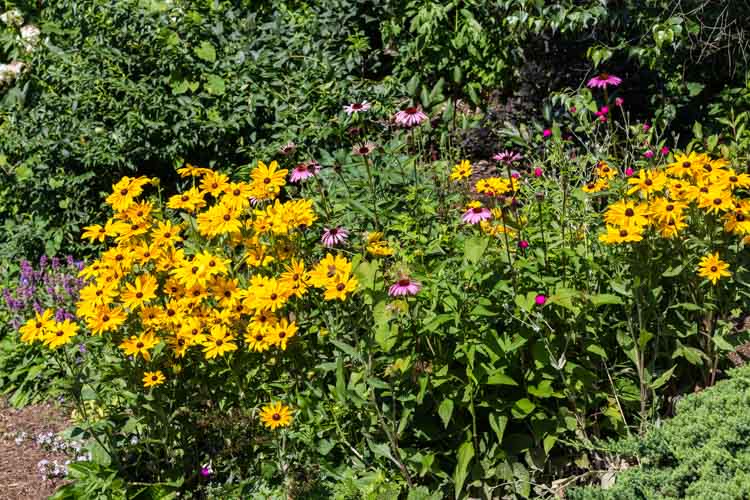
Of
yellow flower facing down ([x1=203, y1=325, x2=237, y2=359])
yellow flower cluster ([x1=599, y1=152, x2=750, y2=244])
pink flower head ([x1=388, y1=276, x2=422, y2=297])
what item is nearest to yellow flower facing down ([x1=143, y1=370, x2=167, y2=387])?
yellow flower facing down ([x1=203, y1=325, x2=237, y2=359])

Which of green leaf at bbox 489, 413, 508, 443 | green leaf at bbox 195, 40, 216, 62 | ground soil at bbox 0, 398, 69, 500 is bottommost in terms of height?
ground soil at bbox 0, 398, 69, 500

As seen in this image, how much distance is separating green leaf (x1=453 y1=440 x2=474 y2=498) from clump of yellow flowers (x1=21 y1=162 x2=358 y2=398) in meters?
0.66

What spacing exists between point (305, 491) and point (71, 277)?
255cm

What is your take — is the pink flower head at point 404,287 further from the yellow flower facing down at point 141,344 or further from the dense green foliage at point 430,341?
the yellow flower facing down at point 141,344

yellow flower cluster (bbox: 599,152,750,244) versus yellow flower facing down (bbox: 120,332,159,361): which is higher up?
yellow flower cluster (bbox: 599,152,750,244)

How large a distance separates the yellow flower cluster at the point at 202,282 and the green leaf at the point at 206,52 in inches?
104

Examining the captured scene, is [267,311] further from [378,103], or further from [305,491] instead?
[378,103]

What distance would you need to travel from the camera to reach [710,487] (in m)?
2.27

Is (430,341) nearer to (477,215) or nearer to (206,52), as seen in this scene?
(477,215)

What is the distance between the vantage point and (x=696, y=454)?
2400 millimetres

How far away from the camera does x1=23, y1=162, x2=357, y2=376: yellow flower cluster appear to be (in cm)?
292

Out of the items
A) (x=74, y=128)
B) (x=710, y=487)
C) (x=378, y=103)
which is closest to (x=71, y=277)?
(x=74, y=128)

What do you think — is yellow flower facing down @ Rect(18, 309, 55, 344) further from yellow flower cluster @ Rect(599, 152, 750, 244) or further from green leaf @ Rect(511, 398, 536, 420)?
yellow flower cluster @ Rect(599, 152, 750, 244)

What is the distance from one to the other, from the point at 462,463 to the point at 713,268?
1.05 meters
